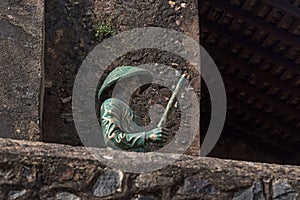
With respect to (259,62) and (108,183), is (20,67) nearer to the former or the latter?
(108,183)

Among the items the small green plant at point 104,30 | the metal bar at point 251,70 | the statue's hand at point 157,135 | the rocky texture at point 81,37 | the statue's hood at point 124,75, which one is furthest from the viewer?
the metal bar at point 251,70

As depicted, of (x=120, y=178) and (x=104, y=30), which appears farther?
(x=104, y=30)

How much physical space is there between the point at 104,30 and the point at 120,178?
1.38 m

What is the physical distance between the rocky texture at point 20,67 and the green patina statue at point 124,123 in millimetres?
364

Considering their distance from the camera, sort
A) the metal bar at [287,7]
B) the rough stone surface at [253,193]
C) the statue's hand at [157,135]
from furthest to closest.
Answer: the metal bar at [287,7]
the statue's hand at [157,135]
the rough stone surface at [253,193]

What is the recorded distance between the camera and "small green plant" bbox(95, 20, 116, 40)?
383cm

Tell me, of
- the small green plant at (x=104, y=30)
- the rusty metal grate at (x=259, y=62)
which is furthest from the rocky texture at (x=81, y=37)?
the rusty metal grate at (x=259, y=62)

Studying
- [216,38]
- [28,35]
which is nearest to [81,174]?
[28,35]

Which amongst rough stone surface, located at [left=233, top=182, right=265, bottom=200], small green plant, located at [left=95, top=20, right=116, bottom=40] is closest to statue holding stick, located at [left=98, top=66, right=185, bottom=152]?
rough stone surface, located at [left=233, top=182, right=265, bottom=200]

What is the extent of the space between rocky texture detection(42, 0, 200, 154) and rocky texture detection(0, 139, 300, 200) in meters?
0.97

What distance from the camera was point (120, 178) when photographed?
259 centimetres

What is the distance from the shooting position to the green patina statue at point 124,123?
296 centimetres

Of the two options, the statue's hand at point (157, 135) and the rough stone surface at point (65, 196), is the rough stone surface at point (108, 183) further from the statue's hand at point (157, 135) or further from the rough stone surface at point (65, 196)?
the statue's hand at point (157, 135)

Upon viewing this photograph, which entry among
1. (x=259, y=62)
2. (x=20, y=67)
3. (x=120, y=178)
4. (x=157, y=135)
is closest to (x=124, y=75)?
(x=157, y=135)
